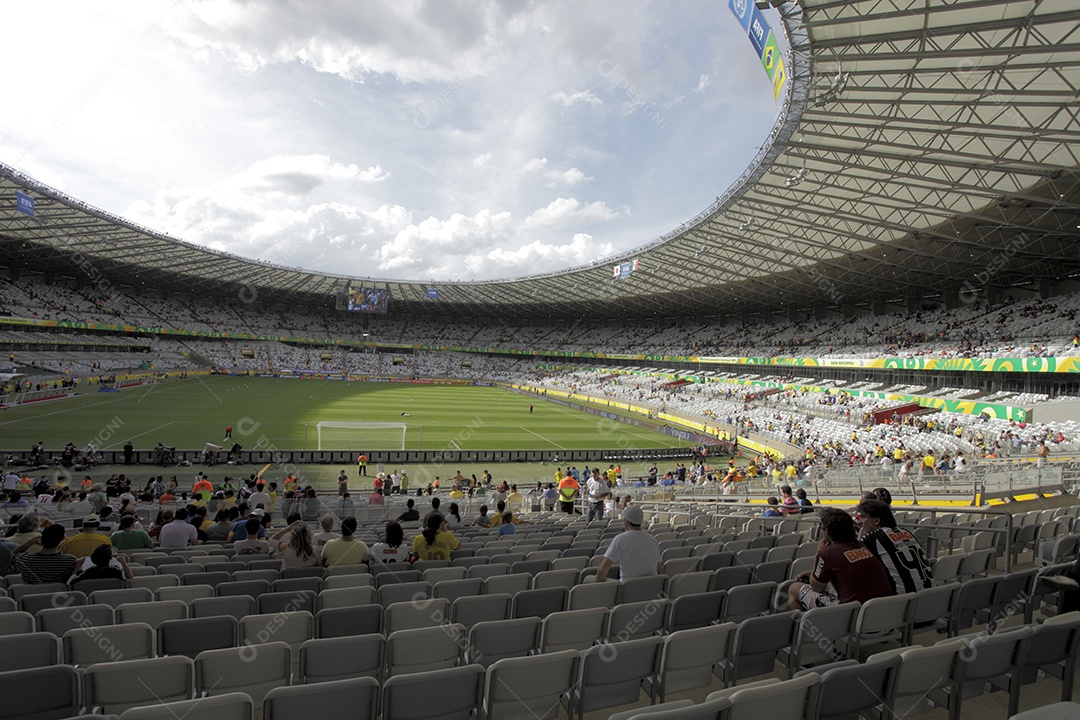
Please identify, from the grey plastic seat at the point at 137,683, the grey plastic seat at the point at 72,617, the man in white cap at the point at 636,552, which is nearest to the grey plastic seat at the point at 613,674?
the man in white cap at the point at 636,552

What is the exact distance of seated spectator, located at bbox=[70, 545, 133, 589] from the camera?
19.5ft

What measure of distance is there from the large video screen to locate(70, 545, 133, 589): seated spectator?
284ft

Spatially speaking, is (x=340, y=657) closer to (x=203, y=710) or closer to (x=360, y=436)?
(x=203, y=710)

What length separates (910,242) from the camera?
130 ft

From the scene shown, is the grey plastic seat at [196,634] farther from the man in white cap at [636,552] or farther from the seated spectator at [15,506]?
the seated spectator at [15,506]

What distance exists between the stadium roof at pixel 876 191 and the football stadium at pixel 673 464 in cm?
25

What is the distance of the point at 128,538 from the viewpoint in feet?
28.5

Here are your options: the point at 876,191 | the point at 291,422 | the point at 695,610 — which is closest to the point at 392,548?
the point at 695,610

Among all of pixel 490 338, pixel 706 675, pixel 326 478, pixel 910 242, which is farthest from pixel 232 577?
pixel 490 338

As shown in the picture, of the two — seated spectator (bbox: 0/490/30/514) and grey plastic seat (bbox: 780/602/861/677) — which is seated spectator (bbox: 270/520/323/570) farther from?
seated spectator (bbox: 0/490/30/514)

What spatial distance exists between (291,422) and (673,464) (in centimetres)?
2561

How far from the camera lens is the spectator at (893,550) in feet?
16.0

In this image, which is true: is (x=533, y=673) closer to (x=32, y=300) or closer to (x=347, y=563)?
(x=347, y=563)

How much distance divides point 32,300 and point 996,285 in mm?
100735
